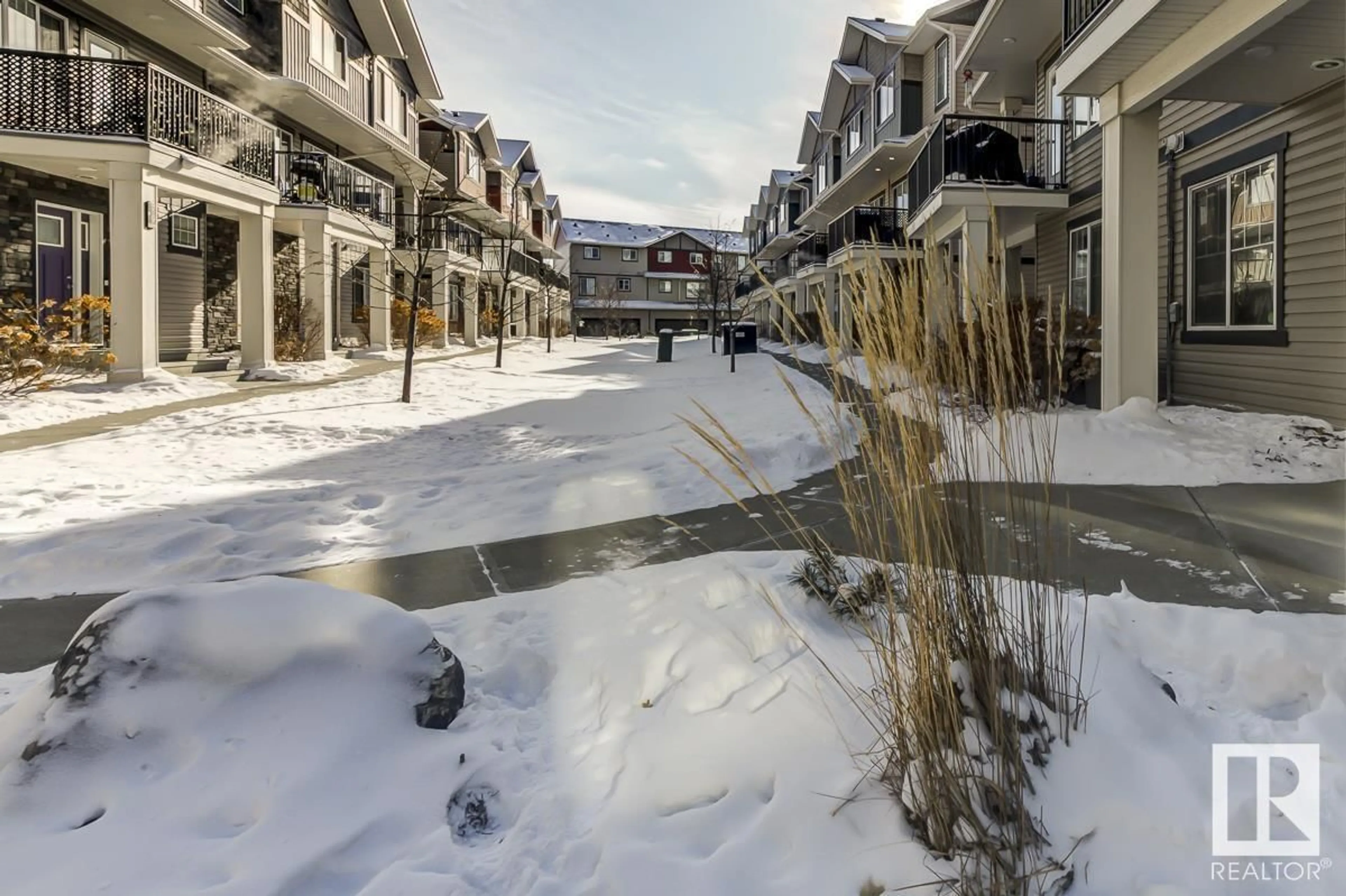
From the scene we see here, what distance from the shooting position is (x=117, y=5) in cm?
1254

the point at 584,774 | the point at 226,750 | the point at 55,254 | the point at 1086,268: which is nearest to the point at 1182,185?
the point at 1086,268

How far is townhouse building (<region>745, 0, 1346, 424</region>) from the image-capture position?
6453 mm

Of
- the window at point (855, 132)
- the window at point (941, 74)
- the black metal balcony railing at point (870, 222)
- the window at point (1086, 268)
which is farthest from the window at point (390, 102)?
the window at point (1086, 268)

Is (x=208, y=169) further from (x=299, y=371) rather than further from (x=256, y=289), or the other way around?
(x=299, y=371)

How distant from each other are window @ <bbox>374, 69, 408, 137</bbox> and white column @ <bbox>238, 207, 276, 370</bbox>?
8.52 m

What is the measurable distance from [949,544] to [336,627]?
1924mm

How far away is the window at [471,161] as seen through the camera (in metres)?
30.0

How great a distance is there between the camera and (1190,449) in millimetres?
6309

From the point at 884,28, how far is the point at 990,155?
14726 millimetres

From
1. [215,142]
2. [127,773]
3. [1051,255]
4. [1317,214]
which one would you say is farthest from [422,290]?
[127,773]

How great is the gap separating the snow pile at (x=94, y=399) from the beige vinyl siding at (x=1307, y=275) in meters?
12.2

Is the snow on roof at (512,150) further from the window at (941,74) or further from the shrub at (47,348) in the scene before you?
the shrub at (47,348)

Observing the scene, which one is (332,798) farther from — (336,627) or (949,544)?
(949,544)

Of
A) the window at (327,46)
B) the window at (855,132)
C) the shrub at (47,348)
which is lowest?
the shrub at (47,348)
